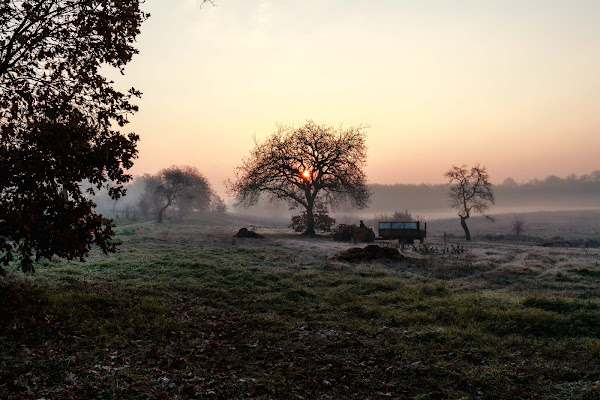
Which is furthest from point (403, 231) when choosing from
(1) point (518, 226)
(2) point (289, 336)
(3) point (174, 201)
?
(3) point (174, 201)

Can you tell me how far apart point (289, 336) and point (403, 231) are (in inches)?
1029

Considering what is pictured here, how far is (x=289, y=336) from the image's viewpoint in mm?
9312

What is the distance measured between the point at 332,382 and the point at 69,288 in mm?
9138

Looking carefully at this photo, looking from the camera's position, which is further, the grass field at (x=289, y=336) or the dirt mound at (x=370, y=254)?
the dirt mound at (x=370, y=254)

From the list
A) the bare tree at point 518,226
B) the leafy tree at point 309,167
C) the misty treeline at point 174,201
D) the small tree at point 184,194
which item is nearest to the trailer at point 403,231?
the leafy tree at point 309,167

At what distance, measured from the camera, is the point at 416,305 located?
11570 mm

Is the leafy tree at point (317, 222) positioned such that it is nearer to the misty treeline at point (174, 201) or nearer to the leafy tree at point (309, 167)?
the leafy tree at point (309, 167)

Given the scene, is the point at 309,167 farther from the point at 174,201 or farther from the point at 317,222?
the point at 174,201

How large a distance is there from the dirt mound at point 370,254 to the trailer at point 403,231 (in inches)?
485

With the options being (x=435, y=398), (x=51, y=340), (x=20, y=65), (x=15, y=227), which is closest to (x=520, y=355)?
(x=435, y=398)

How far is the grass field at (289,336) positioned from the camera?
6.50 meters

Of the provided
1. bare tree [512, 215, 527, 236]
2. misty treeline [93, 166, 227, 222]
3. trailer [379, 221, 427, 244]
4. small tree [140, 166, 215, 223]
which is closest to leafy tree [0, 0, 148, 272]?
trailer [379, 221, 427, 244]

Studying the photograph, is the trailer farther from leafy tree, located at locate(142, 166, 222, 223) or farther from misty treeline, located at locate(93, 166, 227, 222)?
leafy tree, located at locate(142, 166, 222, 223)

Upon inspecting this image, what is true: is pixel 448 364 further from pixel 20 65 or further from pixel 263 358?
pixel 20 65
